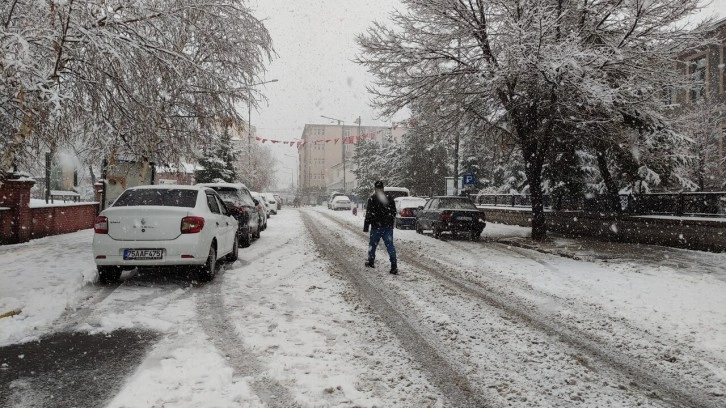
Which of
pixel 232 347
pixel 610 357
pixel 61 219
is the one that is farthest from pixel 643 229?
pixel 61 219

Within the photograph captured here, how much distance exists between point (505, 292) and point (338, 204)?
38740mm

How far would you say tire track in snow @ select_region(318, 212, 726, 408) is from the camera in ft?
11.8

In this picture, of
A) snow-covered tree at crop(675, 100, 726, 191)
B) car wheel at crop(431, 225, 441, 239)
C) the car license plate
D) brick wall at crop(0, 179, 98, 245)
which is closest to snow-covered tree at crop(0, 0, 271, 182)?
the car license plate

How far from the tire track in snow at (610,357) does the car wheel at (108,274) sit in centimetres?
556

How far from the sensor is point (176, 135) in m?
12.1

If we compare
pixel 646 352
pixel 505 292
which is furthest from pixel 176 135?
pixel 646 352

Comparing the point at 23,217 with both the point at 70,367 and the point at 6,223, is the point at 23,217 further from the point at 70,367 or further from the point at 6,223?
the point at 70,367

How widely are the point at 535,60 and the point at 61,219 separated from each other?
14848mm

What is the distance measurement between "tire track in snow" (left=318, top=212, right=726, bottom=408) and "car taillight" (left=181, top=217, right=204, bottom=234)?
426cm

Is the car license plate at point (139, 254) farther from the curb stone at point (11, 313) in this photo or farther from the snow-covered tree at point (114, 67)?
the snow-covered tree at point (114, 67)

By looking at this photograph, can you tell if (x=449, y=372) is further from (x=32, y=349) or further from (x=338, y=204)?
(x=338, y=204)

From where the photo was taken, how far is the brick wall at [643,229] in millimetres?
12274

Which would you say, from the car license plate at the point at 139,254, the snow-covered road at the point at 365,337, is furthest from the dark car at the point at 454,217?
the car license plate at the point at 139,254

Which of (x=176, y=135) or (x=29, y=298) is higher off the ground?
(x=176, y=135)
